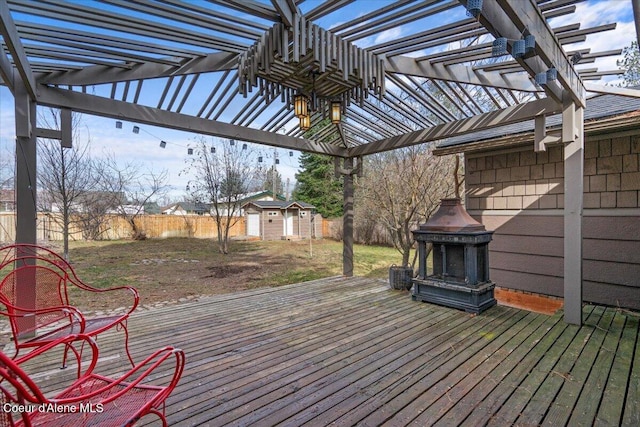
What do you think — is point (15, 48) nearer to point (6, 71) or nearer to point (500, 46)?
point (6, 71)

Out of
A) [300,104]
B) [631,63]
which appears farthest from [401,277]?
[631,63]

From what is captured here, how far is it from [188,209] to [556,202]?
20.9 m

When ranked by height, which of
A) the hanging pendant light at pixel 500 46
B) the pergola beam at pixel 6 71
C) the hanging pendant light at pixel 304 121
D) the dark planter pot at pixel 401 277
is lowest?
the dark planter pot at pixel 401 277

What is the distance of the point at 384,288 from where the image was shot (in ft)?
16.3

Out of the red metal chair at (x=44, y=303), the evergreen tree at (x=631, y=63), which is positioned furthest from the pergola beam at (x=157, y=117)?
the evergreen tree at (x=631, y=63)

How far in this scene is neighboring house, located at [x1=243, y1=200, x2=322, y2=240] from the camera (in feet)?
54.7

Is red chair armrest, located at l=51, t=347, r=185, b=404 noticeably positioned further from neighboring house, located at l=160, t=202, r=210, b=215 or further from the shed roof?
the shed roof

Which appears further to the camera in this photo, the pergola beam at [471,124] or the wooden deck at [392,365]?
the pergola beam at [471,124]

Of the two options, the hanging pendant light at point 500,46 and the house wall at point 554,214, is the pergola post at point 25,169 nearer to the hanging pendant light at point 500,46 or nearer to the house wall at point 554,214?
the hanging pendant light at point 500,46

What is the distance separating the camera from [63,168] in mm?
8539

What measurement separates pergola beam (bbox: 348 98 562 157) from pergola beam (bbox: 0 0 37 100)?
14.9 feet

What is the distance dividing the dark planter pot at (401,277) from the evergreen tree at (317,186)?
13596 mm

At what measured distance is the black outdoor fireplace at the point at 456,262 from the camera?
12.3 ft

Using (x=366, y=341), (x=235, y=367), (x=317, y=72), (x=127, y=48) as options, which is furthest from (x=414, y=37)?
(x=235, y=367)
